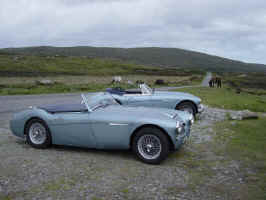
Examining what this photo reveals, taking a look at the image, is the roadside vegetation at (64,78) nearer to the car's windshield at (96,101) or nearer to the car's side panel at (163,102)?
the car's side panel at (163,102)

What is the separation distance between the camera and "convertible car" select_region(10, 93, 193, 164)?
5246mm

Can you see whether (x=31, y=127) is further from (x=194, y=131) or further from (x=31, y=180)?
(x=194, y=131)

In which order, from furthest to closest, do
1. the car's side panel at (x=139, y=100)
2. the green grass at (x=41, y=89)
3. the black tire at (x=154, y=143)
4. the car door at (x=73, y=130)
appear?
1. the green grass at (x=41, y=89)
2. the car's side panel at (x=139, y=100)
3. the car door at (x=73, y=130)
4. the black tire at (x=154, y=143)

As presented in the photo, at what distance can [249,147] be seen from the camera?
6.34 meters

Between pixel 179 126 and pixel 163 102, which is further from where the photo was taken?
pixel 163 102

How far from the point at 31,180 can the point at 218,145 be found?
4.18m

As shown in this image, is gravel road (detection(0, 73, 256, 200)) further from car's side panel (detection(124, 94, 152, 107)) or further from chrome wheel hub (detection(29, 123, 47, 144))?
car's side panel (detection(124, 94, 152, 107))

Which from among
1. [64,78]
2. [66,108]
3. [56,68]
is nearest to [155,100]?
[66,108]

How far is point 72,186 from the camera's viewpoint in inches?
167

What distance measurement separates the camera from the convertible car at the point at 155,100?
923 cm

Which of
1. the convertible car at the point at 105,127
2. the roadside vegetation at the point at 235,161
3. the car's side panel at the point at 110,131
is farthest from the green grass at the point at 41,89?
the car's side panel at the point at 110,131

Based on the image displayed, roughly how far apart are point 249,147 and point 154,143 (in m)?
2.45

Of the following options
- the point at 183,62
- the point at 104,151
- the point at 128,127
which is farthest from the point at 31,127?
the point at 183,62

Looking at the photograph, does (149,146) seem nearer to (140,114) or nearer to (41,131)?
(140,114)
